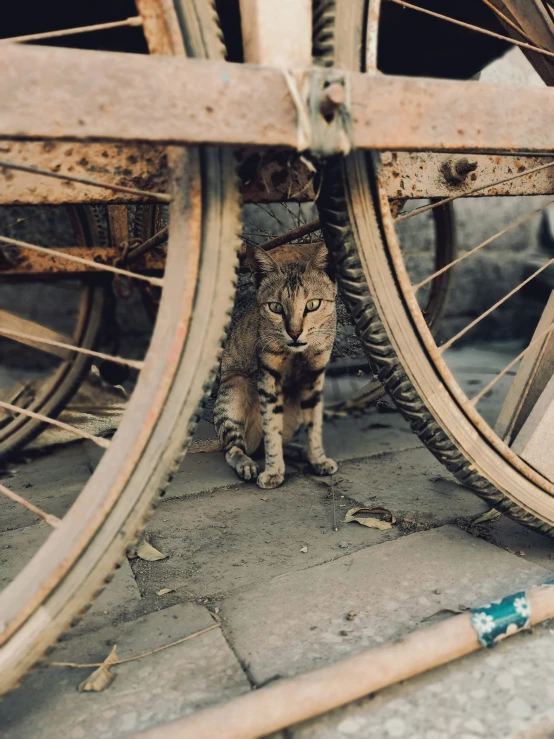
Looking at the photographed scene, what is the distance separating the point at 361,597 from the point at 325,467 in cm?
87

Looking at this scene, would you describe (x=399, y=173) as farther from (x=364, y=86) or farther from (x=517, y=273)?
(x=517, y=273)

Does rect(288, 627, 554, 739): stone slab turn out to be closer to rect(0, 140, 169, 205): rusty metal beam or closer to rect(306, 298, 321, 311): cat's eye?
rect(0, 140, 169, 205): rusty metal beam

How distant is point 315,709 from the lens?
2.90 ft

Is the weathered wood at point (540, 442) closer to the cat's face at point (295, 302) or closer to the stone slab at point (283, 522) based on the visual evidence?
the stone slab at point (283, 522)

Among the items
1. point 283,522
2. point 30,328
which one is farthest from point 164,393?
point 30,328

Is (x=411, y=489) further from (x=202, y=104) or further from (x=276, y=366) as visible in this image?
(x=202, y=104)

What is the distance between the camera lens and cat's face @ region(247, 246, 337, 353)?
2.02 m

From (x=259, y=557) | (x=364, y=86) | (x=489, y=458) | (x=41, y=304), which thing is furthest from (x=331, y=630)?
(x=41, y=304)

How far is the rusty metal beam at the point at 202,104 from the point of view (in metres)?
0.74

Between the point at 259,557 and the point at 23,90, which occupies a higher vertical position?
the point at 23,90

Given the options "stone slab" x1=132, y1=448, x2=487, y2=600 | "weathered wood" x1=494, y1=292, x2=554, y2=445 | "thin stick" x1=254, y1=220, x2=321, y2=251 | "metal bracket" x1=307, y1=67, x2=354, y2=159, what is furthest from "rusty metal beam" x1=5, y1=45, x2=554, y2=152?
"stone slab" x1=132, y1=448, x2=487, y2=600

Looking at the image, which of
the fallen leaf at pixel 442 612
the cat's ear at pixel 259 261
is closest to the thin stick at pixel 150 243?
the cat's ear at pixel 259 261

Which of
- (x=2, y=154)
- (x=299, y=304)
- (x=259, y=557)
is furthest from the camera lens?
(x=299, y=304)

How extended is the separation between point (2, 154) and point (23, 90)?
1.00 feet
